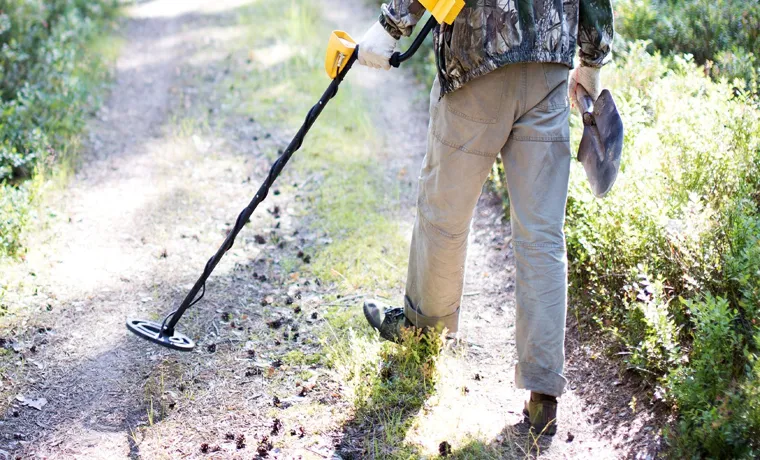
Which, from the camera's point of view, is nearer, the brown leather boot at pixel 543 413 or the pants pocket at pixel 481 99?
the pants pocket at pixel 481 99

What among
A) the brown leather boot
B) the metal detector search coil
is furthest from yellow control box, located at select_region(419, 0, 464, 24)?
the brown leather boot

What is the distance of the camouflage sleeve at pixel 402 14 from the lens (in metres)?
3.08

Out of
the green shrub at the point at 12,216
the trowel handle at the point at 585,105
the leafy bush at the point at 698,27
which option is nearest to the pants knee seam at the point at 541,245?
the trowel handle at the point at 585,105

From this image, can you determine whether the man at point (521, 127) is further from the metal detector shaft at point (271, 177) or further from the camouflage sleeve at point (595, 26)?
the metal detector shaft at point (271, 177)

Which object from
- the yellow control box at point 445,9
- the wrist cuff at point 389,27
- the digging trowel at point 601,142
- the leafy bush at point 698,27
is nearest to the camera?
the yellow control box at point 445,9

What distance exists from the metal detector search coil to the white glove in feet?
0.13

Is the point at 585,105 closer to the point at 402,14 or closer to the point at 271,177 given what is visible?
the point at 402,14

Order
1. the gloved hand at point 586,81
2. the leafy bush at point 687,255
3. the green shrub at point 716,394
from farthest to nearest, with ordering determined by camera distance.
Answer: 1. the gloved hand at point 586,81
2. the leafy bush at point 687,255
3. the green shrub at point 716,394

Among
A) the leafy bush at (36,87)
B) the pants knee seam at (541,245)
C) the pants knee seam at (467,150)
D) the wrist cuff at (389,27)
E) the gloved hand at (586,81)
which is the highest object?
the wrist cuff at (389,27)

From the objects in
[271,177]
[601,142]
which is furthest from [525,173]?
[271,177]

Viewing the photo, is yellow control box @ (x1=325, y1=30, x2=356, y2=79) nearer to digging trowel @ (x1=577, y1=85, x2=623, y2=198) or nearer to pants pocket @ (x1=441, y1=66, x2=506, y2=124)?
pants pocket @ (x1=441, y1=66, x2=506, y2=124)

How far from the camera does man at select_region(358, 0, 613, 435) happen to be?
9.91 feet

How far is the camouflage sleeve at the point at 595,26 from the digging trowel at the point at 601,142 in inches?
9.0

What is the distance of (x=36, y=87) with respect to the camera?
6.78 metres
